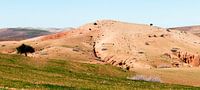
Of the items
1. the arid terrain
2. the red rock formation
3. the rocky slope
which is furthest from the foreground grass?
the red rock formation

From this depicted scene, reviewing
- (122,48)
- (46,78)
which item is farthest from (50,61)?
(122,48)

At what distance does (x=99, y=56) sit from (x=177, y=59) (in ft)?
59.5

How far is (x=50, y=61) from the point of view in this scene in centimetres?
6525

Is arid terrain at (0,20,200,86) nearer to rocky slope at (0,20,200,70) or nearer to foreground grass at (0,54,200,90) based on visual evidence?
rocky slope at (0,20,200,70)

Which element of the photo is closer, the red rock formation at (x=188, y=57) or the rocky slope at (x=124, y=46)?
the rocky slope at (x=124, y=46)

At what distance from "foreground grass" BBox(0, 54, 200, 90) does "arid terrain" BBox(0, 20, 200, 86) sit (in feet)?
81.8

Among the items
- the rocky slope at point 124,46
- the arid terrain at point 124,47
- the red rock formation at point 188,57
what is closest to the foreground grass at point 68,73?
the arid terrain at point 124,47

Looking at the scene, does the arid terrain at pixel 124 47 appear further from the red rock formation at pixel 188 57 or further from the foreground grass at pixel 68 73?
the foreground grass at pixel 68 73

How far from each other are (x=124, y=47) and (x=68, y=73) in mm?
61058

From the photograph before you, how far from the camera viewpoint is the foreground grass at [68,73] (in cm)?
4391

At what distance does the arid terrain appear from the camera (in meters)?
104

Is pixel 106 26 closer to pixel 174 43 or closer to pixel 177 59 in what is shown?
pixel 174 43

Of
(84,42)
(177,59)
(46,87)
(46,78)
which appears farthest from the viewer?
(84,42)

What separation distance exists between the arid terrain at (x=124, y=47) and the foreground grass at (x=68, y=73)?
24.9 meters
